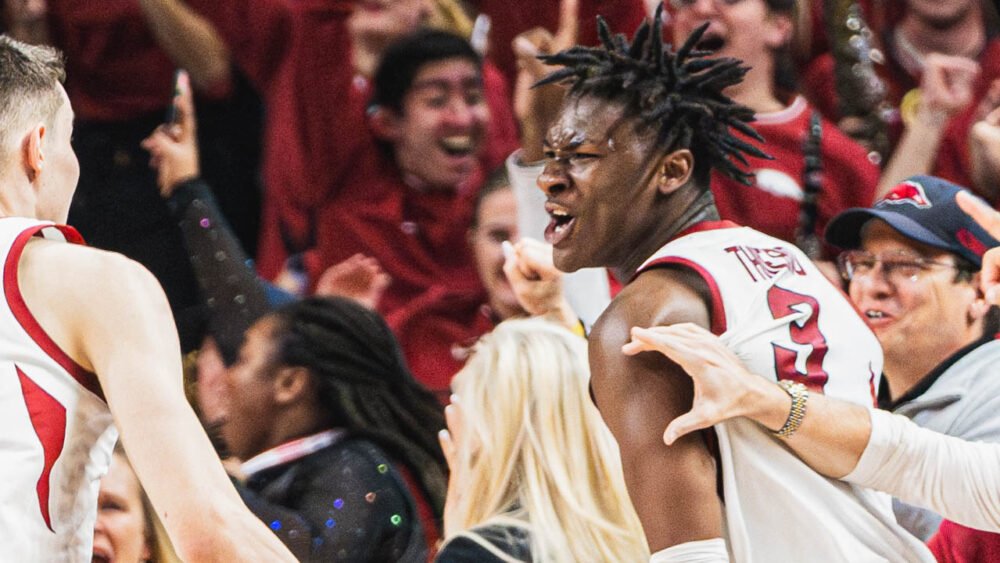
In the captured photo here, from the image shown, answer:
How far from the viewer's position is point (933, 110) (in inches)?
210

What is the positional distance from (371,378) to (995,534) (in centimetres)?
175

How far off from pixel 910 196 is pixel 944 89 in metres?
1.85

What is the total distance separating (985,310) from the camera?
365 centimetres

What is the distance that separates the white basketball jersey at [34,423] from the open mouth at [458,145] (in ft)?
10.7

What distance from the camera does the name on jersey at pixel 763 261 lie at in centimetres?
268

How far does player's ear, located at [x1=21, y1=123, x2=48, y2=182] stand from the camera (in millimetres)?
2693

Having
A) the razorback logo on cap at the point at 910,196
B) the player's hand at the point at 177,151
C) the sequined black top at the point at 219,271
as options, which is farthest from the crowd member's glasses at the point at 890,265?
the player's hand at the point at 177,151

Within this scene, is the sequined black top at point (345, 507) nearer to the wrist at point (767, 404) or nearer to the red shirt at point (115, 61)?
the wrist at point (767, 404)

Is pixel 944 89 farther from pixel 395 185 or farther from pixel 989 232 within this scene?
pixel 989 232

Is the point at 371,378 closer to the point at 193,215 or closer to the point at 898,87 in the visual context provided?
the point at 193,215

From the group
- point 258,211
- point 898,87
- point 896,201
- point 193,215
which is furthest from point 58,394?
point 898,87

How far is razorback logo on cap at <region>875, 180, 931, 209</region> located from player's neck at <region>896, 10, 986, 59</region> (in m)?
2.26

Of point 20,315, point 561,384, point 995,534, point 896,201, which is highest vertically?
point 20,315

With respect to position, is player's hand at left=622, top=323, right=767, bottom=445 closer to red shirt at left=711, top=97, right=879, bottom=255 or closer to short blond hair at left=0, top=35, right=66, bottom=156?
short blond hair at left=0, top=35, right=66, bottom=156
